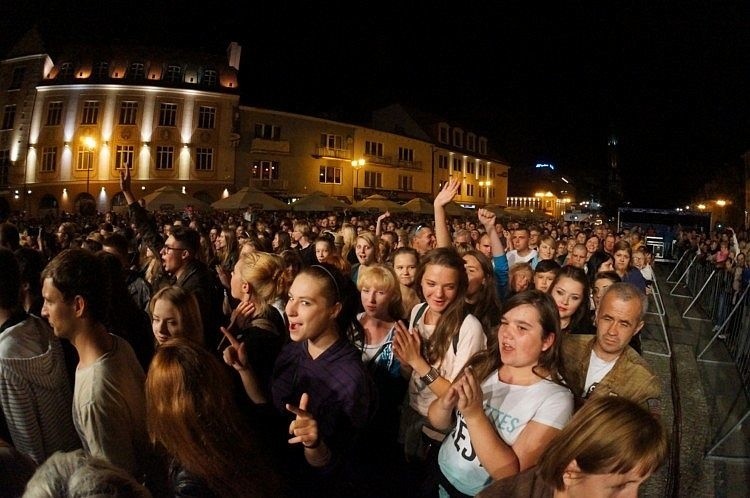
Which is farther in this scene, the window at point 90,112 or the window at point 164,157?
the window at point 164,157

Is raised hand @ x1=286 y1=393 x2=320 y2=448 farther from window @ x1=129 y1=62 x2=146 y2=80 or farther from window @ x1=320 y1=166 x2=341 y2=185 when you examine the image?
window @ x1=320 y1=166 x2=341 y2=185

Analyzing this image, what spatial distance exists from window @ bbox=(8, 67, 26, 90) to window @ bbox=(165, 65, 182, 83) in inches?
484

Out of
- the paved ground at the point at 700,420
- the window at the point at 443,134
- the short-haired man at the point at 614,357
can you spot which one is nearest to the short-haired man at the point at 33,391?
the short-haired man at the point at 614,357

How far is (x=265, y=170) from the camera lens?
4131cm

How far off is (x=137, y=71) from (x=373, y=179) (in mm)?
22295

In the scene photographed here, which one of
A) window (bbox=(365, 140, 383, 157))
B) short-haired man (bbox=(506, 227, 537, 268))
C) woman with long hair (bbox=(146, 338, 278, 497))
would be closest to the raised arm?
short-haired man (bbox=(506, 227, 537, 268))

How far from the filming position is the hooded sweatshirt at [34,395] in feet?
7.98

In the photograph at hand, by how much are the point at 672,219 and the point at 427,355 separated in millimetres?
34048

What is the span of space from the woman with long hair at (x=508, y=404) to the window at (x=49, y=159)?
4373 cm

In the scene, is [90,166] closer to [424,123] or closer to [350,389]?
[424,123]

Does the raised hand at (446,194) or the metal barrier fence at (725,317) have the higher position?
the raised hand at (446,194)

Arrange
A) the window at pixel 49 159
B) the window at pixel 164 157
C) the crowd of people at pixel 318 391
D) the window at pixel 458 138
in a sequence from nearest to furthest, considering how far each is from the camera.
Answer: the crowd of people at pixel 318 391
the window at pixel 164 157
the window at pixel 49 159
the window at pixel 458 138

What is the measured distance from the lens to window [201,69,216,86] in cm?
3997

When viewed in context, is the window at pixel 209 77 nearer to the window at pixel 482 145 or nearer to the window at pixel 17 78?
the window at pixel 17 78
